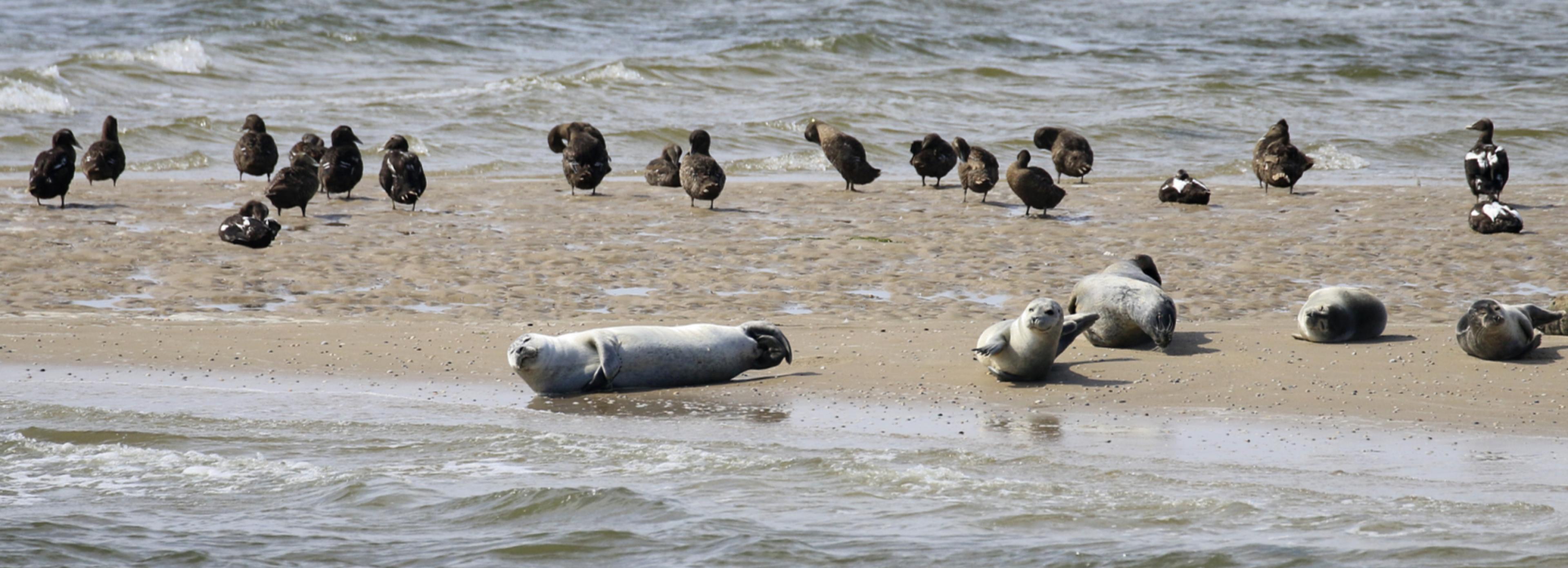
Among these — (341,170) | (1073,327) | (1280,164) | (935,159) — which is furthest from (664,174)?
(1073,327)

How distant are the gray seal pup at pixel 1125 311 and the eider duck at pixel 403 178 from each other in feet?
23.7

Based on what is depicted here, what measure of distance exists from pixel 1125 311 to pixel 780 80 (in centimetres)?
1983

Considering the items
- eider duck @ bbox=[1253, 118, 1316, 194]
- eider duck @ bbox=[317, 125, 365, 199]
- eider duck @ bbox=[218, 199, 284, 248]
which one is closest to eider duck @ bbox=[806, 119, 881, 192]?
eider duck @ bbox=[1253, 118, 1316, 194]

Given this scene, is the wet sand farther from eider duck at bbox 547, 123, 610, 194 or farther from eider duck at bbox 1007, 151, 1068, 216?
eider duck at bbox 547, 123, 610, 194

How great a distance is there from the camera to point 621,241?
12.1 metres

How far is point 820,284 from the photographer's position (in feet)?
33.9

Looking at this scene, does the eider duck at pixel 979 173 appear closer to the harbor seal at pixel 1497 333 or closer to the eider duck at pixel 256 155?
the eider duck at pixel 256 155

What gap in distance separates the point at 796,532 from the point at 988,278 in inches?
220

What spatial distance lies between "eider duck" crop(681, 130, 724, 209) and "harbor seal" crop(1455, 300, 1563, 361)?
7427 mm

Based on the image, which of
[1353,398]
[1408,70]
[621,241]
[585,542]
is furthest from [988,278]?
[1408,70]

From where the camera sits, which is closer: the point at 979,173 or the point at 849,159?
the point at 979,173

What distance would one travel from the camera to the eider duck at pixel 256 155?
15586mm

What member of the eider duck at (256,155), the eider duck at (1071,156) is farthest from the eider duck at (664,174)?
the eider duck at (1071,156)

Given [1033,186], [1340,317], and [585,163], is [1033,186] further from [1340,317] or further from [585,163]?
[1340,317]
